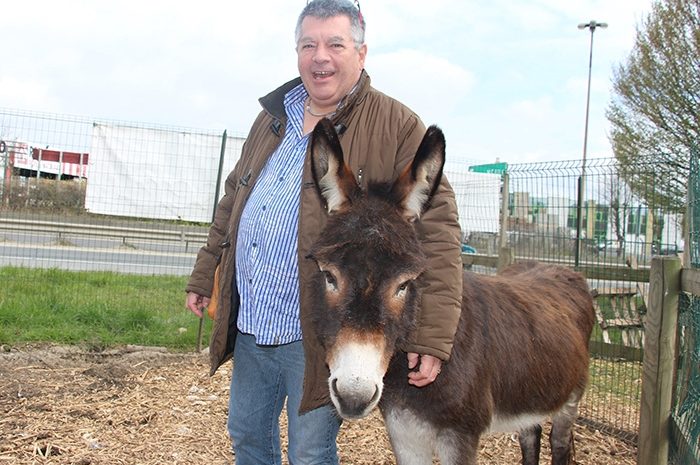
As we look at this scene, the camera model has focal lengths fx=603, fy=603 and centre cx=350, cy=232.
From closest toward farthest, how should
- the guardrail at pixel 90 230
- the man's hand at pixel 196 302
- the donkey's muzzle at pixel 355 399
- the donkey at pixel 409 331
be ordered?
1. the donkey's muzzle at pixel 355 399
2. the donkey at pixel 409 331
3. the man's hand at pixel 196 302
4. the guardrail at pixel 90 230

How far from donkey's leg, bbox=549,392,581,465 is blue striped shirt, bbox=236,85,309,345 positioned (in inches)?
101

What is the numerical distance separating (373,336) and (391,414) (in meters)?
0.85

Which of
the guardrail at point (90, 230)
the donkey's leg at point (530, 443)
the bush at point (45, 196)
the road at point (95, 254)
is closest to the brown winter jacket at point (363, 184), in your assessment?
the donkey's leg at point (530, 443)

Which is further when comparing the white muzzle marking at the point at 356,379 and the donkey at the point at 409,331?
the donkey at the point at 409,331

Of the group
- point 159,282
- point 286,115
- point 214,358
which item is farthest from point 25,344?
point 286,115

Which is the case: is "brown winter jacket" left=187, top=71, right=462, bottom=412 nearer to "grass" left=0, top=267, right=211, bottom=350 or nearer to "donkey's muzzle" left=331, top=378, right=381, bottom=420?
"donkey's muzzle" left=331, top=378, right=381, bottom=420

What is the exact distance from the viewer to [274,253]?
2590 mm

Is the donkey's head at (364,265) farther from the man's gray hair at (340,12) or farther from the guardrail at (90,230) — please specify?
the guardrail at (90,230)

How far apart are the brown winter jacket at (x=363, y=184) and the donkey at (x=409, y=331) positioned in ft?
0.21

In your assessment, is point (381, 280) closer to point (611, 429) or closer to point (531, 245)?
point (611, 429)

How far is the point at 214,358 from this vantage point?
9.23ft

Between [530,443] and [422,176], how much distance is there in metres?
2.70

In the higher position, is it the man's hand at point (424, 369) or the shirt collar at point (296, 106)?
the shirt collar at point (296, 106)

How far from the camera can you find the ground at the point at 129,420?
4254mm
